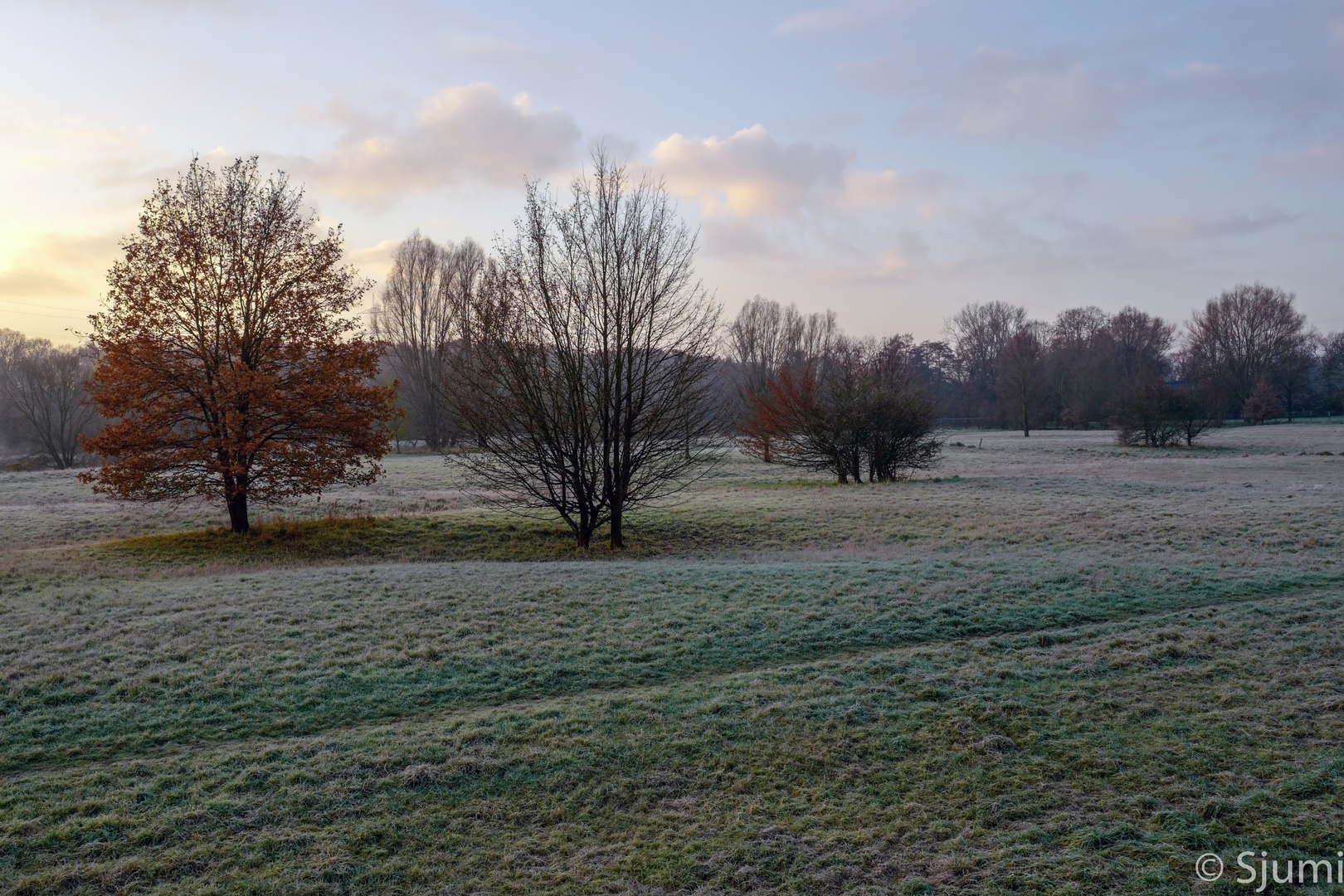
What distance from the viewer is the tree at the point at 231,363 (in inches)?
689

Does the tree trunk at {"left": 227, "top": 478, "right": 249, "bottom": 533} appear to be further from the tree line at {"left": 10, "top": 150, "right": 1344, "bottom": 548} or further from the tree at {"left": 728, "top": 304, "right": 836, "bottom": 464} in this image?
the tree at {"left": 728, "top": 304, "right": 836, "bottom": 464}

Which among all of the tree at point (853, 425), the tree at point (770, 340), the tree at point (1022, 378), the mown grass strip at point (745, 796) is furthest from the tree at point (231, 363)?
the tree at point (1022, 378)

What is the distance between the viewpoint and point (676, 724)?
6.51 meters

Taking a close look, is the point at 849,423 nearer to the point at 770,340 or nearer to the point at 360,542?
the point at 360,542

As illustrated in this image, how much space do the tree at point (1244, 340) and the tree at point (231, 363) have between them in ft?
260

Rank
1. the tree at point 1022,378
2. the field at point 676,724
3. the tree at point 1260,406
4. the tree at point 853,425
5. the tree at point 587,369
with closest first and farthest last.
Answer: the field at point 676,724 < the tree at point 587,369 < the tree at point 853,425 < the tree at point 1260,406 < the tree at point 1022,378

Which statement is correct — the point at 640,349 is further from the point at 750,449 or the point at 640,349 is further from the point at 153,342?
the point at 750,449

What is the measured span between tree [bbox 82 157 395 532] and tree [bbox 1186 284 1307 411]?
3119 inches

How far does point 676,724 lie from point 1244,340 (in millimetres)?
91799

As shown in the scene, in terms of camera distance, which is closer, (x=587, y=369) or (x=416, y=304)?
(x=587, y=369)

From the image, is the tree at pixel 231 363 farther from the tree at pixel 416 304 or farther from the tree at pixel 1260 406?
the tree at pixel 1260 406

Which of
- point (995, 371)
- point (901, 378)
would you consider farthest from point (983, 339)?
point (901, 378)

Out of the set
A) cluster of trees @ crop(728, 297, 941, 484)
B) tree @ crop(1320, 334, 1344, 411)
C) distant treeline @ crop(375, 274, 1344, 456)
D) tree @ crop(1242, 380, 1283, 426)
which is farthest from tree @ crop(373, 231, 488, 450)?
tree @ crop(1320, 334, 1344, 411)

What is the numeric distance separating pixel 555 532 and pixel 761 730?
13.5m
